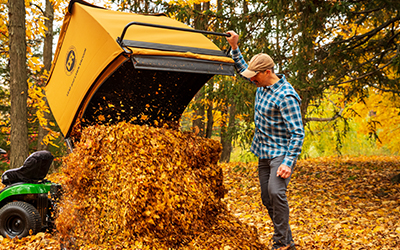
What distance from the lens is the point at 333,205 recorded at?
554cm

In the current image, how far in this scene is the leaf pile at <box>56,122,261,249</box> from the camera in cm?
271

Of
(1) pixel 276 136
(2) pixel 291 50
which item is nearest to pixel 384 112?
(2) pixel 291 50

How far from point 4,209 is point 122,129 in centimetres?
209

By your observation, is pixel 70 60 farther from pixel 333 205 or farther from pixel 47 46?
pixel 47 46

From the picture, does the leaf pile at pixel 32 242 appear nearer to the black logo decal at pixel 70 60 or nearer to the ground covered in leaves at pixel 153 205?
the ground covered in leaves at pixel 153 205

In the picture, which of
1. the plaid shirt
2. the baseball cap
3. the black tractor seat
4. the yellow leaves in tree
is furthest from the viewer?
the yellow leaves in tree

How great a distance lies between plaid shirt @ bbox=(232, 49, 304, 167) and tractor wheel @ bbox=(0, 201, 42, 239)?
2.78 m

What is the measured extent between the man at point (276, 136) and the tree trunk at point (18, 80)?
4618 millimetres

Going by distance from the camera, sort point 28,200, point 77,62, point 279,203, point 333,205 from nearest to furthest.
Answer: point 279,203
point 77,62
point 28,200
point 333,205

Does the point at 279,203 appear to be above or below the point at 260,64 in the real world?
below

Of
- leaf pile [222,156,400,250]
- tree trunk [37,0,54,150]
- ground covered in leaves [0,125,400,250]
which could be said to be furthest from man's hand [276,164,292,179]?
tree trunk [37,0,54,150]

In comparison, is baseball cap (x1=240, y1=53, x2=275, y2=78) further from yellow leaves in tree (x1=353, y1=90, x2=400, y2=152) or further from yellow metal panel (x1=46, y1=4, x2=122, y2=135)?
yellow leaves in tree (x1=353, y1=90, x2=400, y2=152)

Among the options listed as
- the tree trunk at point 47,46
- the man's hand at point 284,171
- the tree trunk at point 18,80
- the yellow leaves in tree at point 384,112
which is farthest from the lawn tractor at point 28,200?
the yellow leaves in tree at point 384,112

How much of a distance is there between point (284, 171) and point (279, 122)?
46 cm
